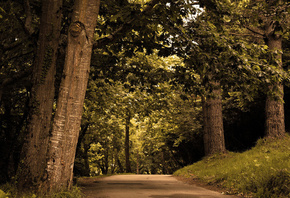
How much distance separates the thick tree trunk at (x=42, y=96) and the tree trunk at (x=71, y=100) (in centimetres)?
81

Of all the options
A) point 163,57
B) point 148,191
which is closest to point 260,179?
point 148,191

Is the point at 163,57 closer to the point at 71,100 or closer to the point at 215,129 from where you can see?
the point at 71,100

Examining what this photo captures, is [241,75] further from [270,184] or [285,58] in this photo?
[285,58]

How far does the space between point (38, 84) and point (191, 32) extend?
184 inches

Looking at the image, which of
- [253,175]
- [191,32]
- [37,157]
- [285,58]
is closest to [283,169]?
[253,175]

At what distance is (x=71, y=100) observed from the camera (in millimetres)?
5477

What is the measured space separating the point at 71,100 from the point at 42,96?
1.35 metres

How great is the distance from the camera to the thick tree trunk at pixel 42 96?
599cm

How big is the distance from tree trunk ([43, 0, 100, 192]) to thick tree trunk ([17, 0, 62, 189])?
81cm

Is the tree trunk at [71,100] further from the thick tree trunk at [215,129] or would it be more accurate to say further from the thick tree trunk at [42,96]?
the thick tree trunk at [215,129]

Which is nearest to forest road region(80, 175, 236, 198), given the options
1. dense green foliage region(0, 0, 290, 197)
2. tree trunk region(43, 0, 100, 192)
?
dense green foliage region(0, 0, 290, 197)

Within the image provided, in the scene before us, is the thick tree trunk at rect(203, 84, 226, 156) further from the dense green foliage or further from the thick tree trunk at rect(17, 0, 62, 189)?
the thick tree trunk at rect(17, 0, 62, 189)

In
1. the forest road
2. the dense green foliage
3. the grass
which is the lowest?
the forest road

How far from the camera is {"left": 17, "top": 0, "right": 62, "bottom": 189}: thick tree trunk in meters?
5.99
